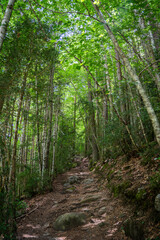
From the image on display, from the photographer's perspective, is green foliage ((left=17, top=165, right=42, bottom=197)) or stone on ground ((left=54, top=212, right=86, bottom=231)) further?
green foliage ((left=17, top=165, right=42, bottom=197))

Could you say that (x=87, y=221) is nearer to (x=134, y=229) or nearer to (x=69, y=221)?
(x=69, y=221)

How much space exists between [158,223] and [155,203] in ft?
1.10

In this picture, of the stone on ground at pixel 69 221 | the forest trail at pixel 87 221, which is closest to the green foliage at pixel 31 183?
the forest trail at pixel 87 221

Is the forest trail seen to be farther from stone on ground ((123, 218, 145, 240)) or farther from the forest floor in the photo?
stone on ground ((123, 218, 145, 240))

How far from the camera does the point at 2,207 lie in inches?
114

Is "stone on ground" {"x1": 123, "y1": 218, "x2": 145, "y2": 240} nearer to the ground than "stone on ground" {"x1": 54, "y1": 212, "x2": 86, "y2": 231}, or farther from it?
farther from it

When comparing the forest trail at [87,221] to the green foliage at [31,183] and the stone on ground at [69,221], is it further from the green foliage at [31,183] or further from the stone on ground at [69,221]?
the green foliage at [31,183]

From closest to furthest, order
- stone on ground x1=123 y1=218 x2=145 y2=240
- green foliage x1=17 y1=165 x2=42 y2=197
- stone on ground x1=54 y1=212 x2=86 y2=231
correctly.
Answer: stone on ground x1=123 y1=218 x2=145 y2=240 → stone on ground x1=54 y1=212 x2=86 y2=231 → green foliage x1=17 y1=165 x2=42 y2=197

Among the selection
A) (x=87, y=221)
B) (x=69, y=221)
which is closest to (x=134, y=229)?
(x=87, y=221)

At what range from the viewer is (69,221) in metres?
4.11

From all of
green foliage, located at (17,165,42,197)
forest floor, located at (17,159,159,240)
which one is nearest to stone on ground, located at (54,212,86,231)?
forest floor, located at (17,159,159,240)

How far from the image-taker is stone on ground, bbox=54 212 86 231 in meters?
4.02

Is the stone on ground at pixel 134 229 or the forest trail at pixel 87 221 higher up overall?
the stone on ground at pixel 134 229

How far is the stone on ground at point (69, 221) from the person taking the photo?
4.02 meters
